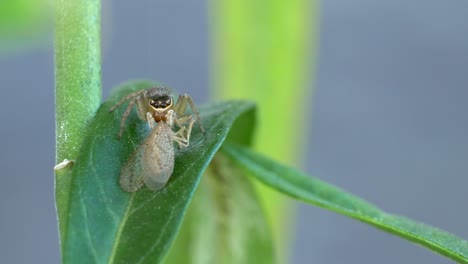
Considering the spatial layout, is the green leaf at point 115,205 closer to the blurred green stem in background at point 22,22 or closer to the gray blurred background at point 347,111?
the blurred green stem in background at point 22,22

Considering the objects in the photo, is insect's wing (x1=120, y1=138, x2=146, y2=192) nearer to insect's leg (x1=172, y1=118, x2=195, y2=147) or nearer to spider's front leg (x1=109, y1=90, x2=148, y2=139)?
spider's front leg (x1=109, y1=90, x2=148, y2=139)

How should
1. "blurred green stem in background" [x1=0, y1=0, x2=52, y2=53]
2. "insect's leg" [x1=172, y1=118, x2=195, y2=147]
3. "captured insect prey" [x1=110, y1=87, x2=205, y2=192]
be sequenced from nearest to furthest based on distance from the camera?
"captured insect prey" [x1=110, y1=87, x2=205, y2=192]
"insect's leg" [x1=172, y1=118, x2=195, y2=147]
"blurred green stem in background" [x1=0, y1=0, x2=52, y2=53]

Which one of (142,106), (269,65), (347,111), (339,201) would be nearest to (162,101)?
(142,106)

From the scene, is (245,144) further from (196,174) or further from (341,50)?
(341,50)

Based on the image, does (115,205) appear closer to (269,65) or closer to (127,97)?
(127,97)

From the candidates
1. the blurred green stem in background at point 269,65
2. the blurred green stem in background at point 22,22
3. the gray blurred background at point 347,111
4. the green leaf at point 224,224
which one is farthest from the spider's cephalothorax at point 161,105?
the gray blurred background at point 347,111

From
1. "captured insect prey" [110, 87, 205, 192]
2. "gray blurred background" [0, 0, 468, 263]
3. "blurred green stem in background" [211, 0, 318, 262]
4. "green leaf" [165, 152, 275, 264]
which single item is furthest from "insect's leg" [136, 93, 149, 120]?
"gray blurred background" [0, 0, 468, 263]

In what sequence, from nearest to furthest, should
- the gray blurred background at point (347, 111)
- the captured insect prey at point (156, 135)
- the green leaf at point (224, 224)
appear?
the captured insect prey at point (156, 135) → the green leaf at point (224, 224) → the gray blurred background at point (347, 111)
